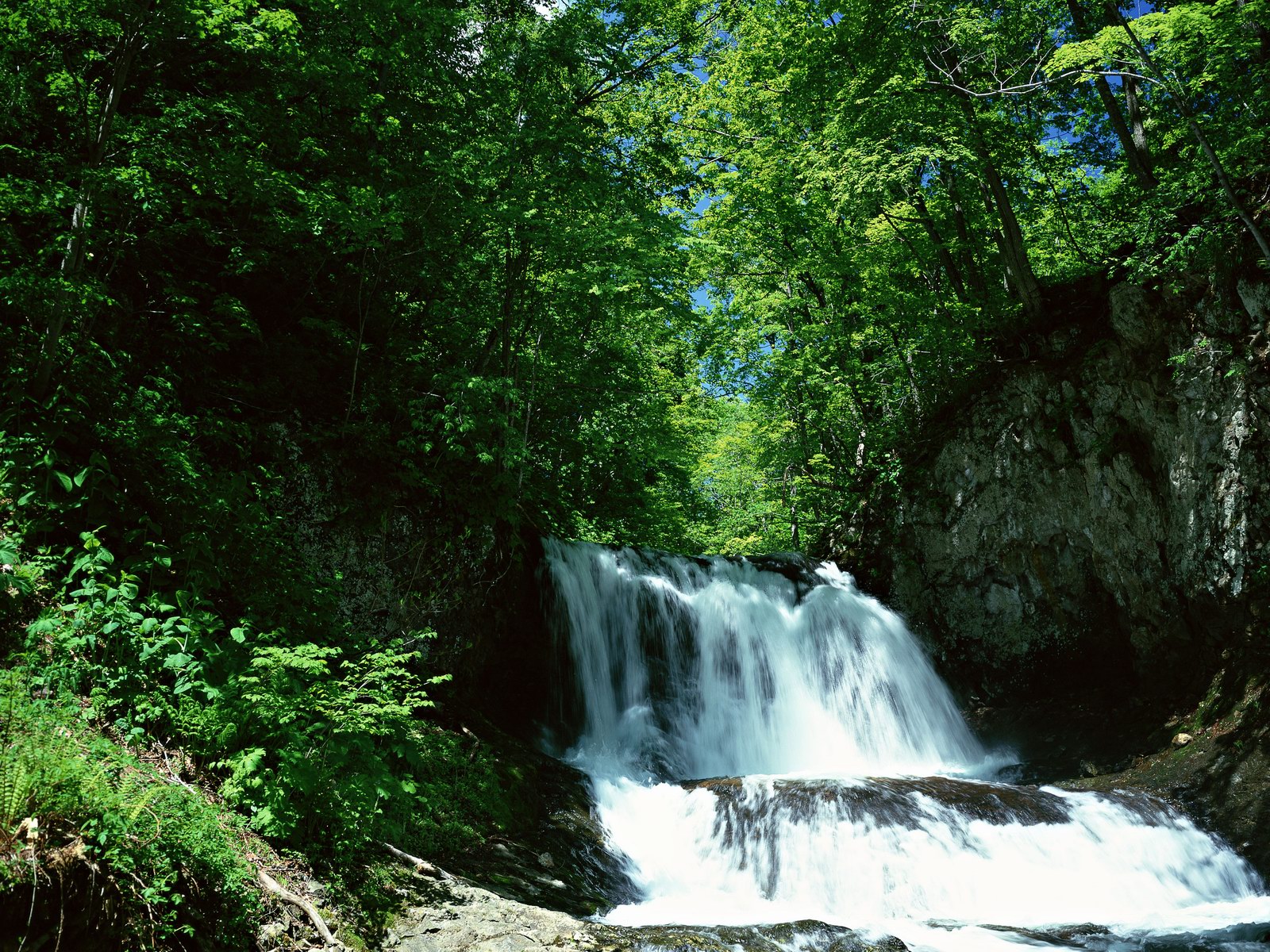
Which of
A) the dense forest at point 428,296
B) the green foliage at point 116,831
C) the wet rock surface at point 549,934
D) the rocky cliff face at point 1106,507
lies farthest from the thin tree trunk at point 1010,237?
the green foliage at point 116,831

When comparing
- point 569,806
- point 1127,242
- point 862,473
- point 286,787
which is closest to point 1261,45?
point 1127,242

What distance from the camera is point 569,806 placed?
7742 mm

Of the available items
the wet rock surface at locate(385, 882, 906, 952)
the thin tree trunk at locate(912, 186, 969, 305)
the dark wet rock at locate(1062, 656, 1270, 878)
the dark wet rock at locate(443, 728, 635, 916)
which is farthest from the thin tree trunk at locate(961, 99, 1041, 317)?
the wet rock surface at locate(385, 882, 906, 952)

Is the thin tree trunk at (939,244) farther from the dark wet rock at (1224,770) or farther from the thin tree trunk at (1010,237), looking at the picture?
the dark wet rock at (1224,770)

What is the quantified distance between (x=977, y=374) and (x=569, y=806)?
32.4 ft

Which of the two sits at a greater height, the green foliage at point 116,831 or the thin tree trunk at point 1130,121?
the thin tree trunk at point 1130,121

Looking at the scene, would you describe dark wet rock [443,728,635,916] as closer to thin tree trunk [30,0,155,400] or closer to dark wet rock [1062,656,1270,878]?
thin tree trunk [30,0,155,400]

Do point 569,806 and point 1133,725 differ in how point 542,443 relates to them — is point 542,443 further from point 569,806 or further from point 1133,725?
point 1133,725

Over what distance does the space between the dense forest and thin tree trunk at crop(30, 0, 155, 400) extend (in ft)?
0.09

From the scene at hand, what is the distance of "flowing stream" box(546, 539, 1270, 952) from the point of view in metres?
6.62

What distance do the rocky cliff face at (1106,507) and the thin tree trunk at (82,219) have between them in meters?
11.0

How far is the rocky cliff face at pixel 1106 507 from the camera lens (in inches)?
368

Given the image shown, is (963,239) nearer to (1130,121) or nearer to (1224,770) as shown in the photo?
(1130,121)

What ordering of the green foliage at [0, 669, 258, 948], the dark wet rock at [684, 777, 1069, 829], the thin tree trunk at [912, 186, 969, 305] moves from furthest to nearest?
the thin tree trunk at [912, 186, 969, 305] < the dark wet rock at [684, 777, 1069, 829] < the green foliage at [0, 669, 258, 948]
